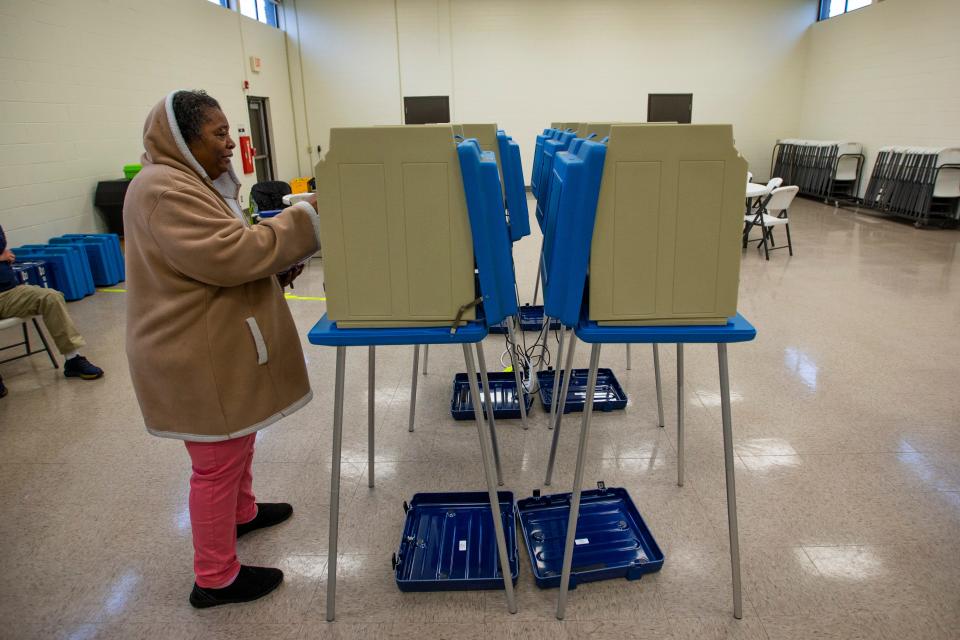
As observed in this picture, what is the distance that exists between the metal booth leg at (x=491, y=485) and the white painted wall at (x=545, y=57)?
9634 millimetres

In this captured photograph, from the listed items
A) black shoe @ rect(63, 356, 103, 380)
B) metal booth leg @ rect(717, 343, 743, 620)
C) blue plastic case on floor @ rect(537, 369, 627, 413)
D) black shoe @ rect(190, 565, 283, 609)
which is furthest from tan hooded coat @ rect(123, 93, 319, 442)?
black shoe @ rect(63, 356, 103, 380)

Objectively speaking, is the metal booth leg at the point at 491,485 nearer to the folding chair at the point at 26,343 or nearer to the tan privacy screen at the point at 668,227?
the tan privacy screen at the point at 668,227

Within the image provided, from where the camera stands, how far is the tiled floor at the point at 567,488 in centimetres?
155

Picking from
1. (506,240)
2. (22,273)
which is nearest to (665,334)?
(506,240)

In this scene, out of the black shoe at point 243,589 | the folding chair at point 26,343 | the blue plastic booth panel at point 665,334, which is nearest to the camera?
the blue plastic booth panel at point 665,334

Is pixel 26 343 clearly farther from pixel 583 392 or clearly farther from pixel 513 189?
pixel 583 392

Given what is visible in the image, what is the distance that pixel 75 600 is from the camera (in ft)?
5.34

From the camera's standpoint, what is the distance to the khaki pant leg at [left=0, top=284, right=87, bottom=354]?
300 cm

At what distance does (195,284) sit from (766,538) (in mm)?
1854

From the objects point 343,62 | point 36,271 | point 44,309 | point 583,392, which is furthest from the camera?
point 343,62

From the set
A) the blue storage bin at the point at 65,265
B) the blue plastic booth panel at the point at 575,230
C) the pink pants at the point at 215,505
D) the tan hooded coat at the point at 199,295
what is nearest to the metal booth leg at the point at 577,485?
the blue plastic booth panel at the point at 575,230

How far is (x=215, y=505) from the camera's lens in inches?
58.5

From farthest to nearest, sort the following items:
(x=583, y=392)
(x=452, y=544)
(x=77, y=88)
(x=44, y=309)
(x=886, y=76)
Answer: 1. (x=886, y=76)
2. (x=77, y=88)
3. (x=44, y=309)
4. (x=583, y=392)
5. (x=452, y=544)

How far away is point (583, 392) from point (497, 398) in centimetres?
41
